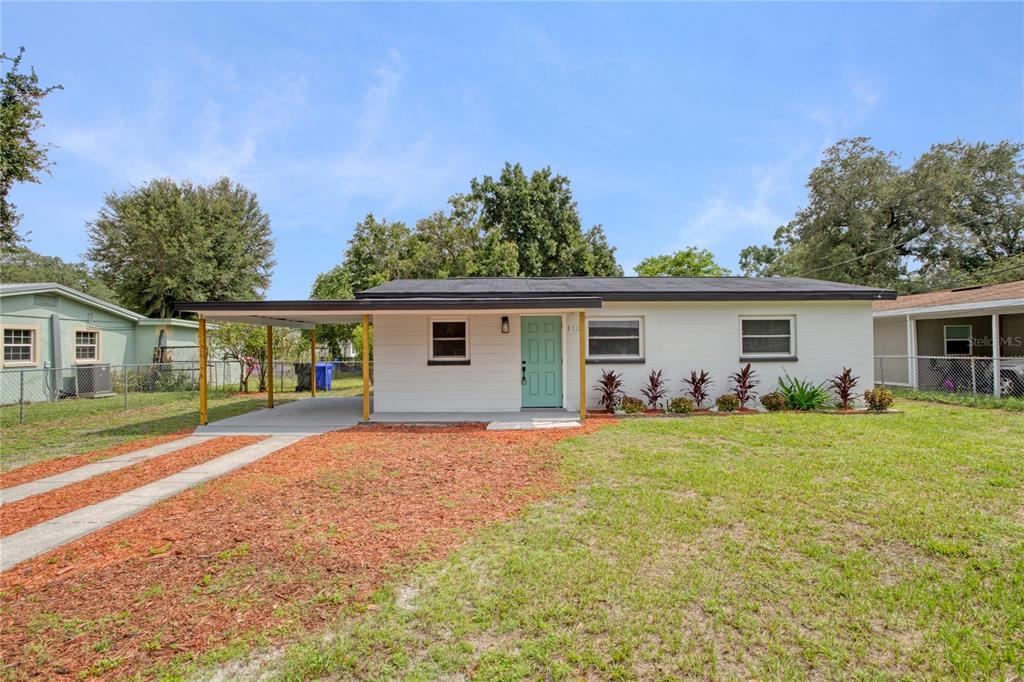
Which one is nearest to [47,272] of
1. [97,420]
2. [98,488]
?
[97,420]

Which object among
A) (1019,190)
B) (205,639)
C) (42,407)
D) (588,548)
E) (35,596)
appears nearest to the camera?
(205,639)

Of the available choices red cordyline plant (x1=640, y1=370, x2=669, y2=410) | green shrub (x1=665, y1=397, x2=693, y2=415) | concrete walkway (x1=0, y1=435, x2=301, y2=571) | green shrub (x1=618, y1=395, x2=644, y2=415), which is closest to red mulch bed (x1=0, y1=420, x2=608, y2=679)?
concrete walkway (x1=0, y1=435, x2=301, y2=571)

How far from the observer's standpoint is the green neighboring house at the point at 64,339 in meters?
13.5

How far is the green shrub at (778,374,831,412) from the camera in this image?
406 inches

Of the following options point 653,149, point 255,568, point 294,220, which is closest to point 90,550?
point 255,568

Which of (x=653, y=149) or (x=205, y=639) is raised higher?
(x=653, y=149)

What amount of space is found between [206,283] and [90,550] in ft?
94.9

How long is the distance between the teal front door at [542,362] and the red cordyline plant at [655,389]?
206 cm

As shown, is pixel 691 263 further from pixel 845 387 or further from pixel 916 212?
pixel 845 387

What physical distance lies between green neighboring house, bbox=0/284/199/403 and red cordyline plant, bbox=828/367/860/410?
61.6 ft

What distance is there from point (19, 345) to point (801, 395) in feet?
72.6

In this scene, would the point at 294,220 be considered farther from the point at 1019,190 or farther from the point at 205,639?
the point at 1019,190

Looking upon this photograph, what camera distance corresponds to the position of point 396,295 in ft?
35.2

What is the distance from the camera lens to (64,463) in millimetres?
6602
